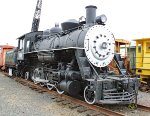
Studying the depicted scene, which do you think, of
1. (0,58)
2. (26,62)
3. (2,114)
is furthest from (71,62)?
(0,58)

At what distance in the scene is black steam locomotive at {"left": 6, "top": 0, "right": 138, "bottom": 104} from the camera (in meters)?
8.40

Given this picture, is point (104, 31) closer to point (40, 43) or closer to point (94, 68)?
point (94, 68)

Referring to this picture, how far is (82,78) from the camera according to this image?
900 centimetres

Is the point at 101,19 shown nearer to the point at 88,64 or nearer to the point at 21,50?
the point at 88,64

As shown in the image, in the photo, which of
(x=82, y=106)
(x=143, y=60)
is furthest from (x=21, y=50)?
(x=82, y=106)

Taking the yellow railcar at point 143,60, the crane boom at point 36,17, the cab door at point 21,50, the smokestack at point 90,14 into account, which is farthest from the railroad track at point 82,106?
the crane boom at point 36,17

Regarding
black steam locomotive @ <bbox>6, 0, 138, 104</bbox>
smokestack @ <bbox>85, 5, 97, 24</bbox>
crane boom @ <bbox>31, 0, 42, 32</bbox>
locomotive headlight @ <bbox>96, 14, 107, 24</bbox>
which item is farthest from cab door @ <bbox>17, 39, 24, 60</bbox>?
crane boom @ <bbox>31, 0, 42, 32</bbox>

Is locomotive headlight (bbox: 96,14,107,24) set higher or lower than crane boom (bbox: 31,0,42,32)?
lower

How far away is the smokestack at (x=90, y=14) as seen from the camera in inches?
399

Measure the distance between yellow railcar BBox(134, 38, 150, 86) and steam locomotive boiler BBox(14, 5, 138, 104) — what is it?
4511mm

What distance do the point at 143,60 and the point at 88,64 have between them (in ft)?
19.5

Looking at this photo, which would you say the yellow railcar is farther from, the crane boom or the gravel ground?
the crane boom

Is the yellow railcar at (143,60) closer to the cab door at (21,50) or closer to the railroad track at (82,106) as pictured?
the railroad track at (82,106)

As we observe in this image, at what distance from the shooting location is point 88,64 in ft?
30.8
